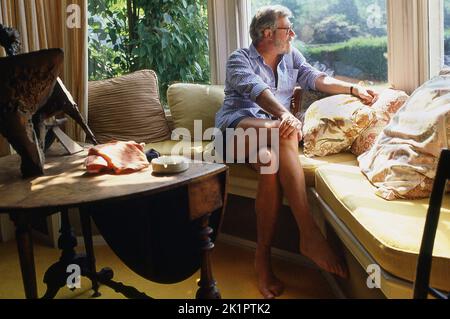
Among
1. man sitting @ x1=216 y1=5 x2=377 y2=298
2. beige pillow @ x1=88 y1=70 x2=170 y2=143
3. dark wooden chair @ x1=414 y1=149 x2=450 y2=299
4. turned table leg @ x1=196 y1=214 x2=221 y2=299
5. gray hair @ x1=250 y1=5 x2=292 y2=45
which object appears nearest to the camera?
dark wooden chair @ x1=414 y1=149 x2=450 y2=299

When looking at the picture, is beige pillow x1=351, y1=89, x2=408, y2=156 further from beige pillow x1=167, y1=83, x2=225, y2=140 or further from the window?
the window

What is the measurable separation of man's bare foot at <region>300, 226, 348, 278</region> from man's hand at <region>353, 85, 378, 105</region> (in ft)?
2.40

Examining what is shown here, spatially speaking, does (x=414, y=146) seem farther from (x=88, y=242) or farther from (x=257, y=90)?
(x=88, y=242)

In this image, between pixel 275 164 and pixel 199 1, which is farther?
pixel 199 1

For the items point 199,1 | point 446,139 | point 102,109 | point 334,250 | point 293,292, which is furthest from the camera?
point 199,1

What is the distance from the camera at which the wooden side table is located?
1.31m

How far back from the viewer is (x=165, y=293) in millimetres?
2166

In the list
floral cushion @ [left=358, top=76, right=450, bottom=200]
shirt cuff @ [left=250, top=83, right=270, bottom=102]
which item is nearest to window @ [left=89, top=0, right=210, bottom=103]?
shirt cuff @ [left=250, top=83, right=270, bottom=102]

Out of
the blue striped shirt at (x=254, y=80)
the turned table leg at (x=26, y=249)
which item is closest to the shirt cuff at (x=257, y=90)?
the blue striped shirt at (x=254, y=80)

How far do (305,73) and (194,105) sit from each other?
2.35 ft

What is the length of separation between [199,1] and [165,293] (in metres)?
1.99
